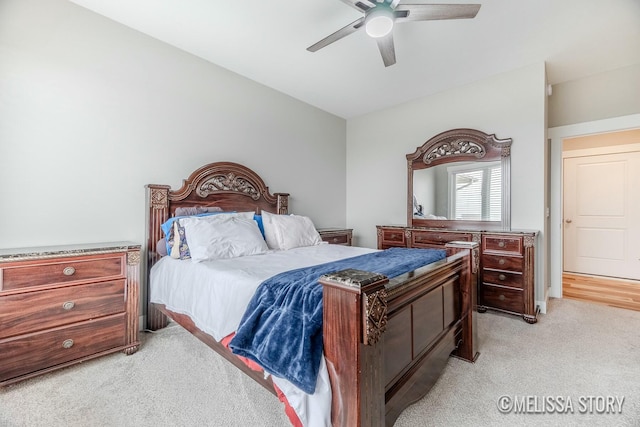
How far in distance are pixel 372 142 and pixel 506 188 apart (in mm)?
2061

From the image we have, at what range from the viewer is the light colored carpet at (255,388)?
1.52 meters

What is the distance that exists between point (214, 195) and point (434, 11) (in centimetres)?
256

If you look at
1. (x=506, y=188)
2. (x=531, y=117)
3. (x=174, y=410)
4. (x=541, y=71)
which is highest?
(x=541, y=71)

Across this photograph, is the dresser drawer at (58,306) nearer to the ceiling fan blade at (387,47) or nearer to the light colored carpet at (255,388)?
the light colored carpet at (255,388)

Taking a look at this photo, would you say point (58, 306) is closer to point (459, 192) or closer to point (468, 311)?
point (468, 311)

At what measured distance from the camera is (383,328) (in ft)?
3.63

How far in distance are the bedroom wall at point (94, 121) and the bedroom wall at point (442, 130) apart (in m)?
2.04

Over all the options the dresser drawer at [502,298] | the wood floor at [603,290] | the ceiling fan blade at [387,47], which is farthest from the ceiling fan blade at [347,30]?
the wood floor at [603,290]

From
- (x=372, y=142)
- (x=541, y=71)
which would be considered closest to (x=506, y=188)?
(x=541, y=71)

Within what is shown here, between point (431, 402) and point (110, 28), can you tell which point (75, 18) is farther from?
point (431, 402)

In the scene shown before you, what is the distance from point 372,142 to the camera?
15.2 ft

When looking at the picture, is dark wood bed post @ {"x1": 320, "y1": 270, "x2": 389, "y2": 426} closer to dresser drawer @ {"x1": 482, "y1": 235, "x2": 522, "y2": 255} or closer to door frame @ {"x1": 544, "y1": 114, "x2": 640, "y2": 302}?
dresser drawer @ {"x1": 482, "y1": 235, "x2": 522, "y2": 255}

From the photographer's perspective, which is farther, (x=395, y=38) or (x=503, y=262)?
(x=503, y=262)

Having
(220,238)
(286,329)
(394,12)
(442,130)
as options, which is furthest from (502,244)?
(220,238)
